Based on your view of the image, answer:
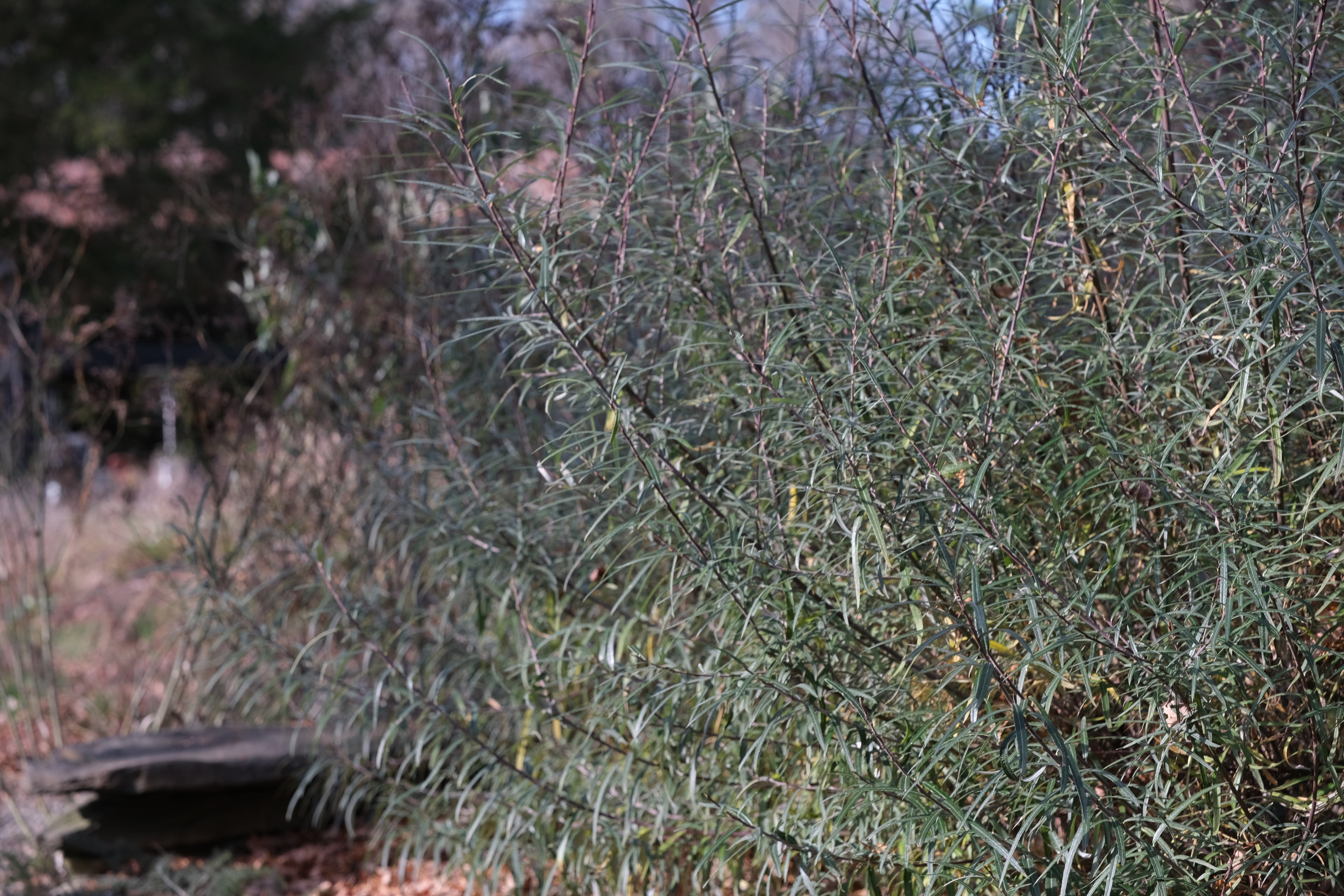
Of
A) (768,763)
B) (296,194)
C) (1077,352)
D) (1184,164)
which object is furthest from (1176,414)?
(296,194)

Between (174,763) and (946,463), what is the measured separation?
114 inches

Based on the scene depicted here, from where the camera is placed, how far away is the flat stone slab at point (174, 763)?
351 cm

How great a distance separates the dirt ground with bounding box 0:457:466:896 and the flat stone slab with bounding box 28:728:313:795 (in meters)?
0.24

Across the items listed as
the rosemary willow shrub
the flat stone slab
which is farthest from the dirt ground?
the rosemary willow shrub

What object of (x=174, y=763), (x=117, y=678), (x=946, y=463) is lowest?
(x=117, y=678)

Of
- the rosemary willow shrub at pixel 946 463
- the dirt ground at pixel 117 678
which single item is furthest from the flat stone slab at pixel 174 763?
the rosemary willow shrub at pixel 946 463

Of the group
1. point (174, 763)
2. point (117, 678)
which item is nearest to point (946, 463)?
point (174, 763)

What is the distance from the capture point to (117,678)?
5285 millimetres

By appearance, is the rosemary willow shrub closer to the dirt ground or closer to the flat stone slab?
the dirt ground

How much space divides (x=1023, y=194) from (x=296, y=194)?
3.49 meters

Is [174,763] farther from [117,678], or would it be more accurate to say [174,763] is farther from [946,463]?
[946,463]

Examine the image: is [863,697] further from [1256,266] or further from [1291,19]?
[1291,19]

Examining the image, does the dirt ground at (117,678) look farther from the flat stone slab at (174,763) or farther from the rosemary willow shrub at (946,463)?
the rosemary willow shrub at (946,463)

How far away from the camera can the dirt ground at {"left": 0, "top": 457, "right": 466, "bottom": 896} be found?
332 cm
